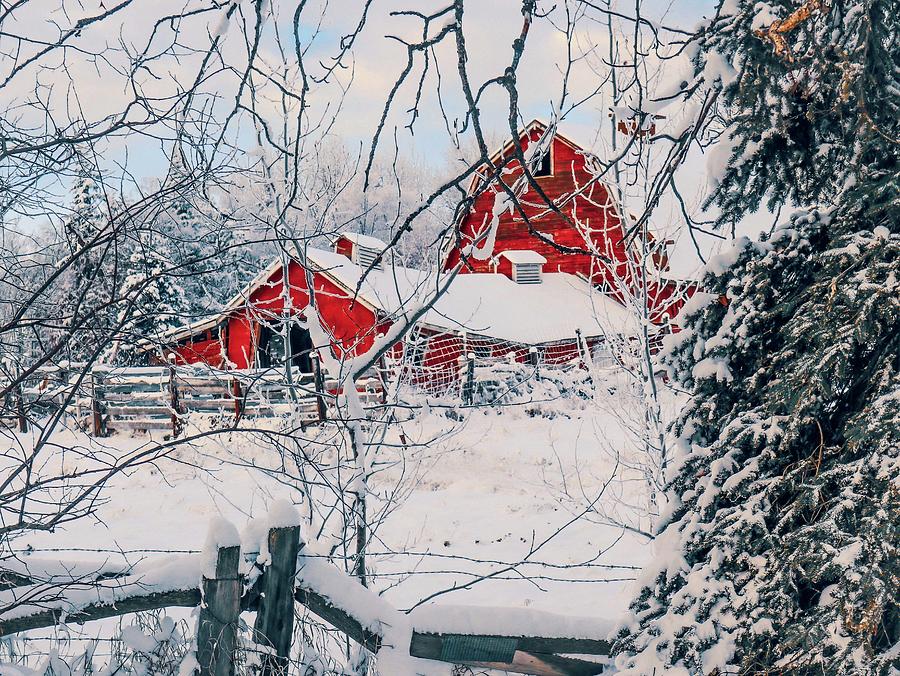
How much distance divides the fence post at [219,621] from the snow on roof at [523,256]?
19.6 meters

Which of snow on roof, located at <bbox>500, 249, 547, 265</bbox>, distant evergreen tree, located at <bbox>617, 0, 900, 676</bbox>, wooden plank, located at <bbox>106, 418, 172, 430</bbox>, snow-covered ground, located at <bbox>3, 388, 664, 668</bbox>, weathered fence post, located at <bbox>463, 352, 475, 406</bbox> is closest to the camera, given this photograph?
distant evergreen tree, located at <bbox>617, 0, 900, 676</bbox>

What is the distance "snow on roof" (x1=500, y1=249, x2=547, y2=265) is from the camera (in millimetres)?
22125

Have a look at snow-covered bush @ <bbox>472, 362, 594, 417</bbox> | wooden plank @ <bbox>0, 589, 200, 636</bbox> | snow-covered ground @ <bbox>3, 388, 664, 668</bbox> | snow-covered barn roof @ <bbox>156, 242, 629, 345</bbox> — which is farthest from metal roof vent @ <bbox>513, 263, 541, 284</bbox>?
wooden plank @ <bbox>0, 589, 200, 636</bbox>

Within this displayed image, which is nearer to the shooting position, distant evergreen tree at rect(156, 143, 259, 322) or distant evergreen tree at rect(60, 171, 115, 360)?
distant evergreen tree at rect(60, 171, 115, 360)

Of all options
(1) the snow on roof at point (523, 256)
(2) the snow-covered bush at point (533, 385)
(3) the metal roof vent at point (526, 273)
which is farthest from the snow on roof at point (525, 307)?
(2) the snow-covered bush at point (533, 385)

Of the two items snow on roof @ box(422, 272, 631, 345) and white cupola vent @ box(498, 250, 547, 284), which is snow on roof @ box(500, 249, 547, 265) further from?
snow on roof @ box(422, 272, 631, 345)

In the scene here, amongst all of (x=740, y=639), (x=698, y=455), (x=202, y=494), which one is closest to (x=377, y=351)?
(x=698, y=455)

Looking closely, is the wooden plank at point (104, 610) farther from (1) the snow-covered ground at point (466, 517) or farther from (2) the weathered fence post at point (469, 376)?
(2) the weathered fence post at point (469, 376)

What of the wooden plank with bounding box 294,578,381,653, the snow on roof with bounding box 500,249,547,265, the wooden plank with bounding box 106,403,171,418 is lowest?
the wooden plank with bounding box 294,578,381,653

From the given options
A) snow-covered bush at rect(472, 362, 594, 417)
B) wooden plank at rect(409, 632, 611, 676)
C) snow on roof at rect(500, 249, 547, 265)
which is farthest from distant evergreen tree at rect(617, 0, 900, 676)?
snow on roof at rect(500, 249, 547, 265)

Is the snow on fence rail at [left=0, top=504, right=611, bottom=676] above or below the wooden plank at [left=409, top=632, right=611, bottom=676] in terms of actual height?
above

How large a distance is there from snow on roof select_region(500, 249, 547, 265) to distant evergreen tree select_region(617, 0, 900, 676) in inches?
776

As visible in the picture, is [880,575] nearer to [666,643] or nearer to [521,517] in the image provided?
[666,643]

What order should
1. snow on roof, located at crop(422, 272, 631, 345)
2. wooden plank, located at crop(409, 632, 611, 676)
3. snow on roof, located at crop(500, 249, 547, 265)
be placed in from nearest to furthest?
wooden plank, located at crop(409, 632, 611, 676), snow on roof, located at crop(422, 272, 631, 345), snow on roof, located at crop(500, 249, 547, 265)
